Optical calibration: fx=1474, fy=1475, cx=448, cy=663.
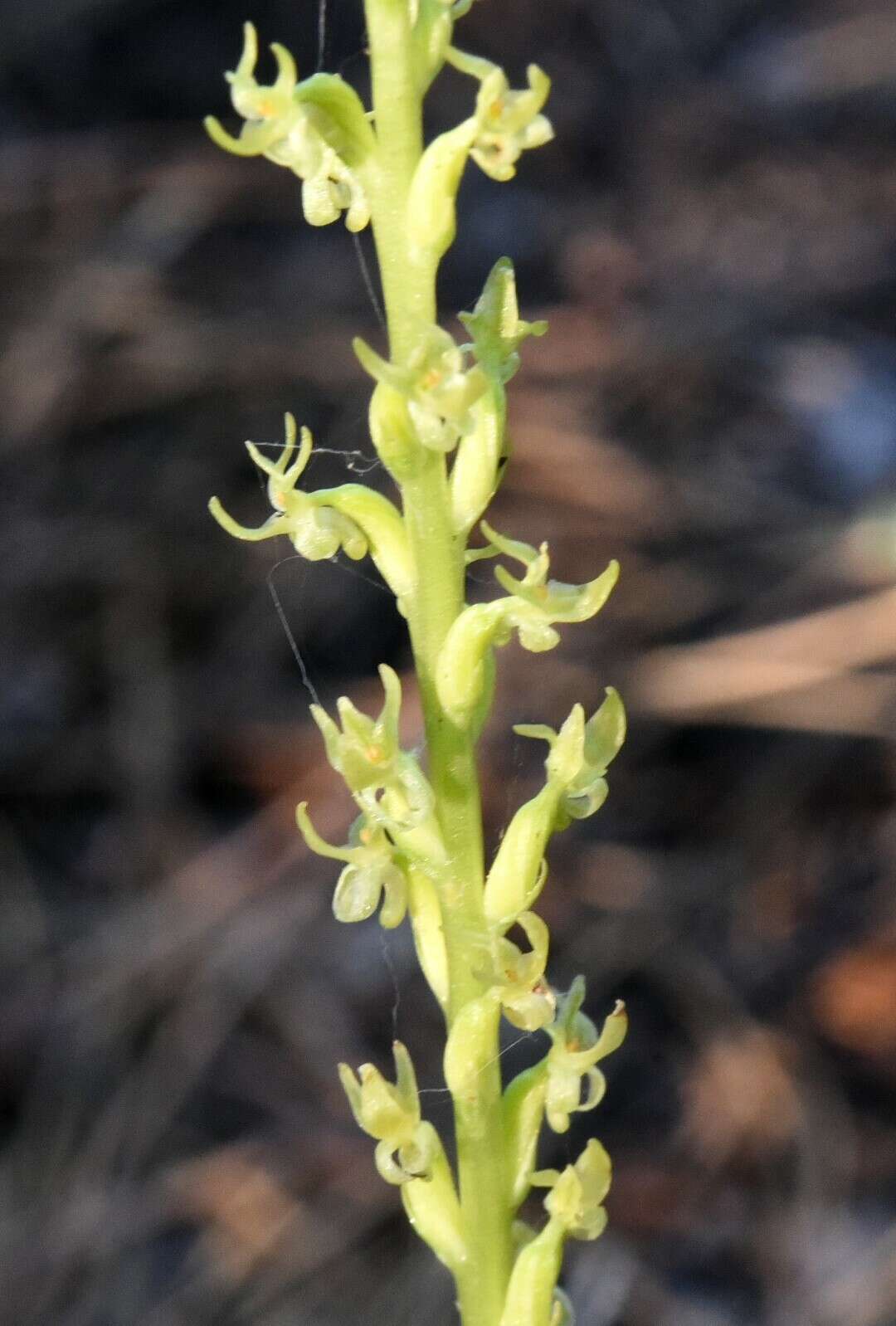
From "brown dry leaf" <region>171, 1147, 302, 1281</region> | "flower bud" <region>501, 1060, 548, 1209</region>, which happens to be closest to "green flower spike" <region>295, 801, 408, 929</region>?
"flower bud" <region>501, 1060, 548, 1209</region>

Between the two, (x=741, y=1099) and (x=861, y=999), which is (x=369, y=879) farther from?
(x=861, y=999)

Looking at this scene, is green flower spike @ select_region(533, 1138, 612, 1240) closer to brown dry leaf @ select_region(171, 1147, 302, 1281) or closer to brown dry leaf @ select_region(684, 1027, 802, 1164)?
brown dry leaf @ select_region(171, 1147, 302, 1281)

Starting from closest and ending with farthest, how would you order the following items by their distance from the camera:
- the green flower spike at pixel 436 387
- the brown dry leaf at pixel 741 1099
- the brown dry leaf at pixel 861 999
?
the green flower spike at pixel 436 387 → the brown dry leaf at pixel 741 1099 → the brown dry leaf at pixel 861 999

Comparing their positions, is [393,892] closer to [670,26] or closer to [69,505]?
[69,505]

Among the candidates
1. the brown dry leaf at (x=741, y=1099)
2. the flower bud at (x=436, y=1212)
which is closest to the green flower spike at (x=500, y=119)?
the flower bud at (x=436, y=1212)

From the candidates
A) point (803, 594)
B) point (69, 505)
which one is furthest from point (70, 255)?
point (803, 594)

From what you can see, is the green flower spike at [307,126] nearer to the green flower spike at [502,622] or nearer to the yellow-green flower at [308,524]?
the yellow-green flower at [308,524]
